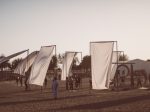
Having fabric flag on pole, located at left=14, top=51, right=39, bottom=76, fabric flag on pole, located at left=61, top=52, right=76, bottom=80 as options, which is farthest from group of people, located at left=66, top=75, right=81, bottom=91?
fabric flag on pole, located at left=14, top=51, right=39, bottom=76

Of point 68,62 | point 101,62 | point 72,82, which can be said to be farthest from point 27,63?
point 101,62

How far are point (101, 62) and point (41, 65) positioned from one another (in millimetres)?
7728

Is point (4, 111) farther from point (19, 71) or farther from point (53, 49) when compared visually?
point (19, 71)

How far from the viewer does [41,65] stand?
119 ft

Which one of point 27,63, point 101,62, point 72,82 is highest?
point 27,63

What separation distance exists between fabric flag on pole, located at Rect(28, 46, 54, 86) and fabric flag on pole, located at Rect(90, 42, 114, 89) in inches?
229

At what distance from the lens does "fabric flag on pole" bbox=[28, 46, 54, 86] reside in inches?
1405

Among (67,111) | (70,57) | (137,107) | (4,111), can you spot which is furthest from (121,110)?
(70,57)

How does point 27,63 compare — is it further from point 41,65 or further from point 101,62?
point 101,62

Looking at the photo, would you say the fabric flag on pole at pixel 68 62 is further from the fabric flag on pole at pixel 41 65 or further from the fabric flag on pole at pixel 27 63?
the fabric flag on pole at pixel 41 65

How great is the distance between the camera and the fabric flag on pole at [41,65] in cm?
3569

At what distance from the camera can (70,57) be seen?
48.1m

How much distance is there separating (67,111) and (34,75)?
17.1m

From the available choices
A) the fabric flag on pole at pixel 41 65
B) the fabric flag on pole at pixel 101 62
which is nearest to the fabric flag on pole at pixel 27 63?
the fabric flag on pole at pixel 41 65
